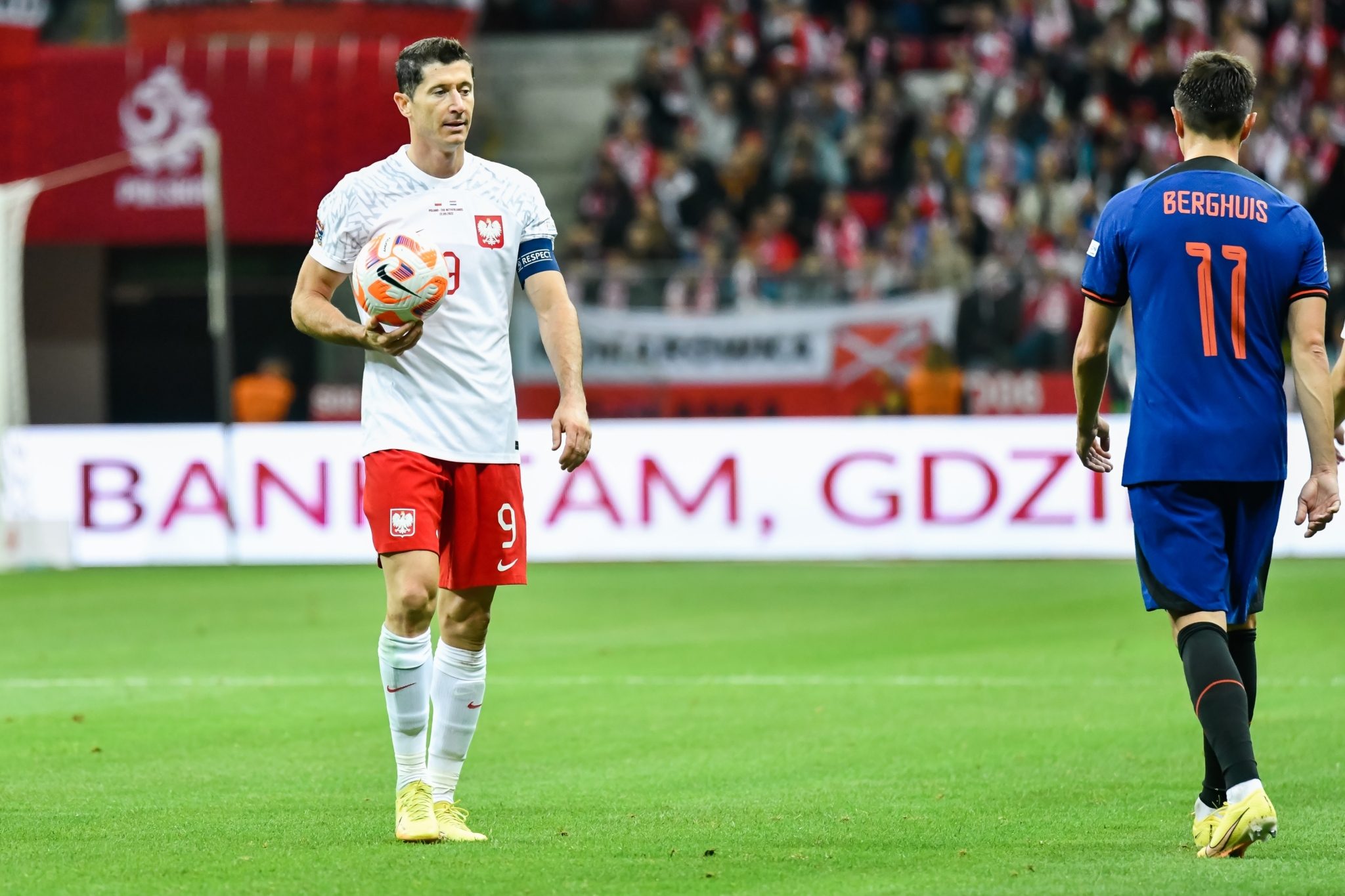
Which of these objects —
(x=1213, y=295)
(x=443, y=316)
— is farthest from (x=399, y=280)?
(x=1213, y=295)

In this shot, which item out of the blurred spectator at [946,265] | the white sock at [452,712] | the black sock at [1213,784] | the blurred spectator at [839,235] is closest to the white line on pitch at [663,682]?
the white sock at [452,712]

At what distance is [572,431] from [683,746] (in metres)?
2.60

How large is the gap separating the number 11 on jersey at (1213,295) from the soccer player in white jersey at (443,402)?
181 cm

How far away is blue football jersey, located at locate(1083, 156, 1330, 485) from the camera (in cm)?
584

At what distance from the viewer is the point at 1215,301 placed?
5859mm

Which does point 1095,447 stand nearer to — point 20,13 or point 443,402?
point 443,402

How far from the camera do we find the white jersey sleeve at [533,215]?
258 inches

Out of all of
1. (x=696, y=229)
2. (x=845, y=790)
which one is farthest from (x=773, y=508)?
(x=845, y=790)

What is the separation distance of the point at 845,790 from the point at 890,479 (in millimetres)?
10618

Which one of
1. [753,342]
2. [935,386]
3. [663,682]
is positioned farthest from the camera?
[753,342]

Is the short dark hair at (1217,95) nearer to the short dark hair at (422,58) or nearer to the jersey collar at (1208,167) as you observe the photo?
the jersey collar at (1208,167)

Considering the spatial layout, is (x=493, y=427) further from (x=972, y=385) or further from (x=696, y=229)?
(x=696, y=229)

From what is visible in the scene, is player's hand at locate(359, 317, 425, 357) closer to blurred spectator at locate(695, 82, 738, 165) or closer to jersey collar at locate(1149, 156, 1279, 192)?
jersey collar at locate(1149, 156, 1279, 192)

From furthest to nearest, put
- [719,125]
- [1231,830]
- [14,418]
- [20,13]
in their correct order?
1. [20,13]
2. [719,125]
3. [14,418]
4. [1231,830]
